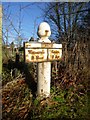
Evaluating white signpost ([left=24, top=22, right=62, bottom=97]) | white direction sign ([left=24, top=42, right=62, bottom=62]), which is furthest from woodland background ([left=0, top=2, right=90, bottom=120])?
white direction sign ([left=24, top=42, right=62, bottom=62])

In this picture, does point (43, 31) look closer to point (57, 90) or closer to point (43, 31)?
point (43, 31)

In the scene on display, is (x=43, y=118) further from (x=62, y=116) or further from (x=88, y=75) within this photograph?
(x=88, y=75)

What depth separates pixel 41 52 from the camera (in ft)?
12.4

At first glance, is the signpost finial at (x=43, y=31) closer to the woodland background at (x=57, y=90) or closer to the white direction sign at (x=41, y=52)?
the white direction sign at (x=41, y=52)

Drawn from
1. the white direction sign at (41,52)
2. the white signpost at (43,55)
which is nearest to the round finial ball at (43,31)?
the white signpost at (43,55)

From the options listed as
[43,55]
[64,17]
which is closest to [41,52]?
[43,55]

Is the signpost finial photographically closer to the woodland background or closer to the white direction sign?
the white direction sign

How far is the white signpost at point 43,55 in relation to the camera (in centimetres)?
373

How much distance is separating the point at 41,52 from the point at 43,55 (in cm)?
7

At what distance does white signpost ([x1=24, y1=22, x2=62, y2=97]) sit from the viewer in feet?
12.2

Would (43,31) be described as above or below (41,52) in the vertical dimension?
above

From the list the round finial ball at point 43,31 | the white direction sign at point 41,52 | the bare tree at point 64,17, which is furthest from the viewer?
the bare tree at point 64,17

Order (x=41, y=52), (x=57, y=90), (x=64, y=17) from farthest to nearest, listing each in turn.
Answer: (x=64, y=17) < (x=57, y=90) < (x=41, y=52)

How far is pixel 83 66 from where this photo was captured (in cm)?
486
